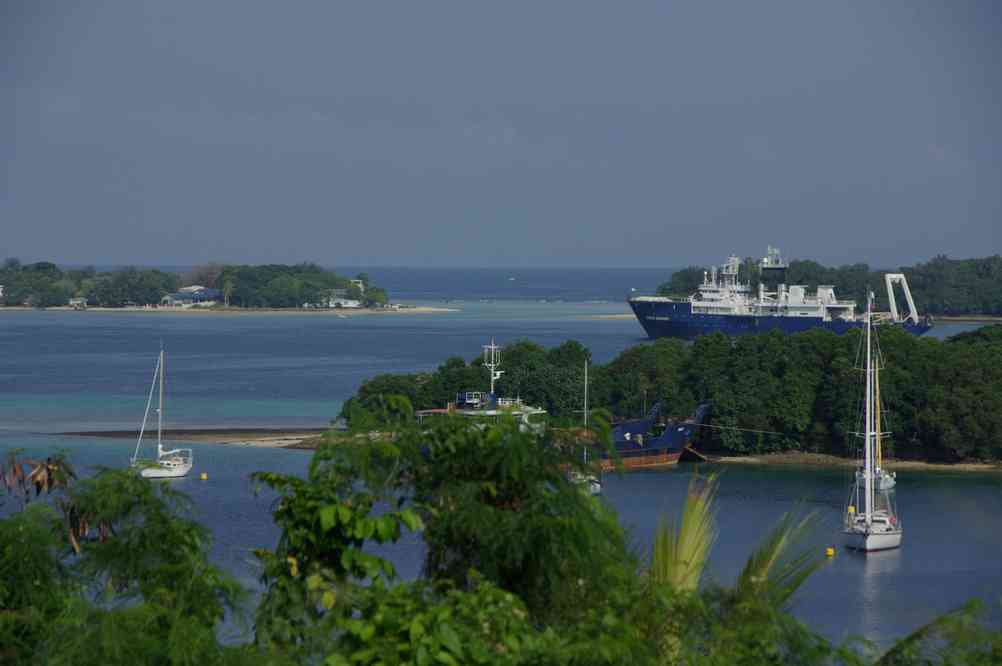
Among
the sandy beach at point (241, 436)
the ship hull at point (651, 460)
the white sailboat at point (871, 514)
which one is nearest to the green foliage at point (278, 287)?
the sandy beach at point (241, 436)

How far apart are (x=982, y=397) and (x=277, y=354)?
1583 inches

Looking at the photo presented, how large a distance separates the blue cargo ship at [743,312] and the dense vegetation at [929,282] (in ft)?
83.4

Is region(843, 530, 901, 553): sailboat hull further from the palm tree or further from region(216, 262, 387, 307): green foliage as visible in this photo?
region(216, 262, 387, 307): green foliage

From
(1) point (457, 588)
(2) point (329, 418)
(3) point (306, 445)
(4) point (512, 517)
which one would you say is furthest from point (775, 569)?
(2) point (329, 418)

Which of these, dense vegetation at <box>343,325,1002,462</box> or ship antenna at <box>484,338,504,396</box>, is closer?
dense vegetation at <box>343,325,1002,462</box>

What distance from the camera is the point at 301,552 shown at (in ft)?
15.0

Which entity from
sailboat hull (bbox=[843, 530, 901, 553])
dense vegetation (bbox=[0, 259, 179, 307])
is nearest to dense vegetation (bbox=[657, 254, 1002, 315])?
dense vegetation (bbox=[0, 259, 179, 307])

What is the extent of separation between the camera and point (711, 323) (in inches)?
2660

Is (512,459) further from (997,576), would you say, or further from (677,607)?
(997,576)

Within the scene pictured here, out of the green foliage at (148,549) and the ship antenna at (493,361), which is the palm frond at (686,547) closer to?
the green foliage at (148,549)

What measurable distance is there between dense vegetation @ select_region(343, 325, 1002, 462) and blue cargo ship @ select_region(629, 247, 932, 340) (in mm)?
26881

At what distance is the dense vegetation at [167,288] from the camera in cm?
11181

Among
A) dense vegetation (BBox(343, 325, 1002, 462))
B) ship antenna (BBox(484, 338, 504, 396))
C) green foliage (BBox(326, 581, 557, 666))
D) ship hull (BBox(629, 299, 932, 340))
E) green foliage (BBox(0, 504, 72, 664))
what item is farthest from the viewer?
ship hull (BBox(629, 299, 932, 340))

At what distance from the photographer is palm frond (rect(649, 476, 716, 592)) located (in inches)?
171
